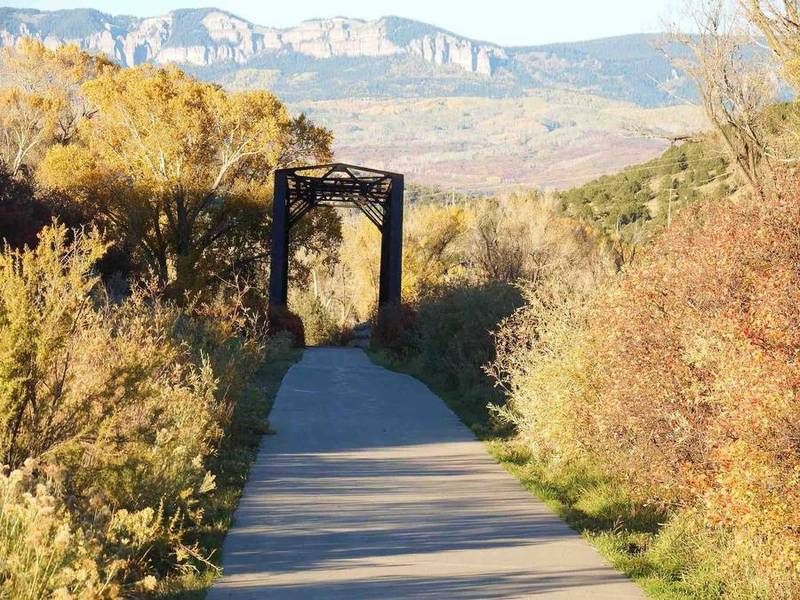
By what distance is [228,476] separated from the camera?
1141 cm

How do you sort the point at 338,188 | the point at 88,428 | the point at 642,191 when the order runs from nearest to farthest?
the point at 88,428 < the point at 338,188 < the point at 642,191

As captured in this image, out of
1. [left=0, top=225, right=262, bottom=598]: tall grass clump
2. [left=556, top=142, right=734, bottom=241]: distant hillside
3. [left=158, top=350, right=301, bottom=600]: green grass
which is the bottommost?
[left=556, top=142, right=734, bottom=241]: distant hillside

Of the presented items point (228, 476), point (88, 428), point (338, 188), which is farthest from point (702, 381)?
point (338, 188)

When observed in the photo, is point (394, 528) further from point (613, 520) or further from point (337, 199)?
point (337, 199)

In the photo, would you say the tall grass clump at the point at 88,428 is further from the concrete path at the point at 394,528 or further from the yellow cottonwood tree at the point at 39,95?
the yellow cottonwood tree at the point at 39,95

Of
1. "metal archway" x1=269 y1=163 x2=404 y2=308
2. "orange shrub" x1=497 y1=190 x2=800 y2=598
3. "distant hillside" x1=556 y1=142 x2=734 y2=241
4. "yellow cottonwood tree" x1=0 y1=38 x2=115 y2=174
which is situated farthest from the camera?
"distant hillside" x1=556 y1=142 x2=734 y2=241

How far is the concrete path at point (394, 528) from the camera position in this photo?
7633mm

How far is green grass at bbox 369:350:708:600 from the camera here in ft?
26.3

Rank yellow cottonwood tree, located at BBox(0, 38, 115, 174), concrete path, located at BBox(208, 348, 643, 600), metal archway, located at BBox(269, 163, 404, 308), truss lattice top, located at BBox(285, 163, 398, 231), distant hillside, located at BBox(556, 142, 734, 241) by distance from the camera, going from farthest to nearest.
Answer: distant hillside, located at BBox(556, 142, 734, 241) < yellow cottonwood tree, located at BBox(0, 38, 115, 174) < truss lattice top, located at BBox(285, 163, 398, 231) < metal archway, located at BBox(269, 163, 404, 308) < concrete path, located at BBox(208, 348, 643, 600)

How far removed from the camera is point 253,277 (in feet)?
129

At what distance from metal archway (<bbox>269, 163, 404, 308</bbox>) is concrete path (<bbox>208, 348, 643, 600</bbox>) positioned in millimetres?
19315

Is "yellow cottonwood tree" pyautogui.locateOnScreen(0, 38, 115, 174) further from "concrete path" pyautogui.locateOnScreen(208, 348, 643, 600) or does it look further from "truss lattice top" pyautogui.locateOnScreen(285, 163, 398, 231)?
"concrete path" pyautogui.locateOnScreen(208, 348, 643, 600)

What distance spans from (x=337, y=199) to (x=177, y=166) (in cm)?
515

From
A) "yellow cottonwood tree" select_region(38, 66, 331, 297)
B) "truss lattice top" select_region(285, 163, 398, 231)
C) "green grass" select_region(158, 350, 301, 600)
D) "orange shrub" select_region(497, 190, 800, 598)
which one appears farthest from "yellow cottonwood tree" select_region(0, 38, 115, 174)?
"orange shrub" select_region(497, 190, 800, 598)
